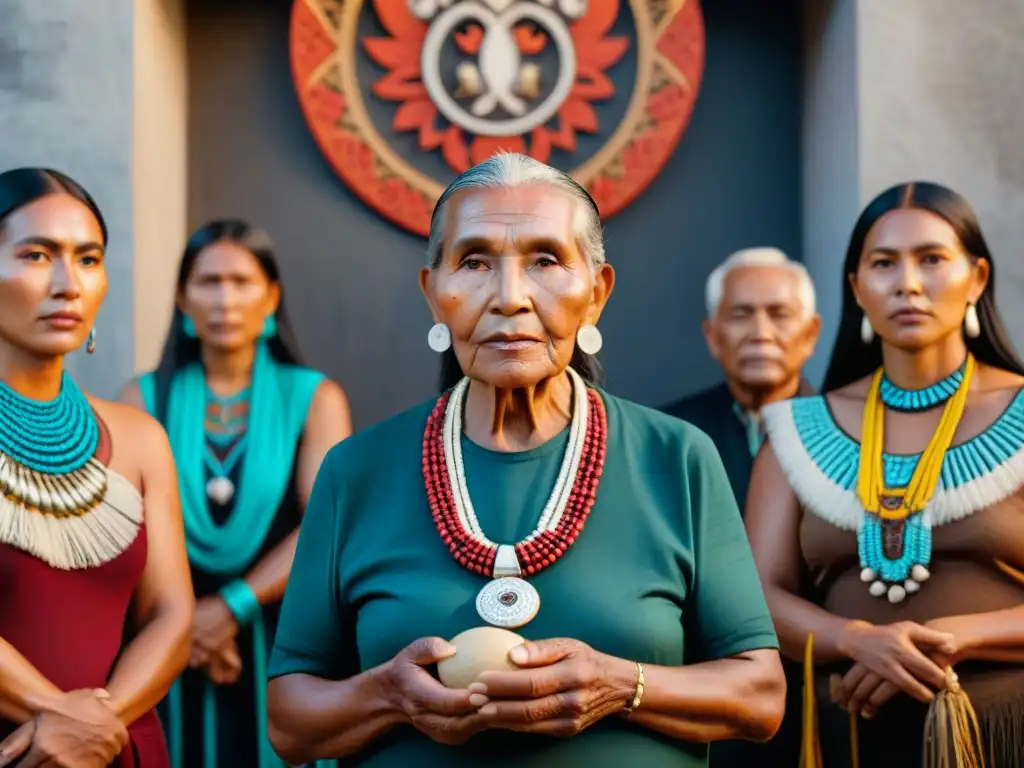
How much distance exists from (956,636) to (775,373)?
141 cm

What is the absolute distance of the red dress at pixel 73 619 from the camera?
10.1 feet

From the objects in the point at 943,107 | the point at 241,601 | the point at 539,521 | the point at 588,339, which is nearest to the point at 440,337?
the point at 588,339

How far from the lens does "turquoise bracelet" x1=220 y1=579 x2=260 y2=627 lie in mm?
4180

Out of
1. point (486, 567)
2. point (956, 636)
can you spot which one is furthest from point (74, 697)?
point (956, 636)

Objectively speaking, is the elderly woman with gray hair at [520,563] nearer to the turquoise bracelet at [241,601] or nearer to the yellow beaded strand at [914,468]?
the yellow beaded strand at [914,468]

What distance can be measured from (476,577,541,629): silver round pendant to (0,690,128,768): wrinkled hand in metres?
1.06

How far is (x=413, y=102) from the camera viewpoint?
5719 millimetres

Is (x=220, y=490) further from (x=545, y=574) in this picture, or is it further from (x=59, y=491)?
(x=545, y=574)

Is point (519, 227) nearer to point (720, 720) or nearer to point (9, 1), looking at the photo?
point (720, 720)

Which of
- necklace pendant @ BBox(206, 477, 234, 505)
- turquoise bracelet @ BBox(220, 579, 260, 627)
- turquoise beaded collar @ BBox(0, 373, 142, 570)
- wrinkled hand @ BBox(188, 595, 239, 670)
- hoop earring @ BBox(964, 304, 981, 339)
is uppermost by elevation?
hoop earring @ BBox(964, 304, 981, 339)

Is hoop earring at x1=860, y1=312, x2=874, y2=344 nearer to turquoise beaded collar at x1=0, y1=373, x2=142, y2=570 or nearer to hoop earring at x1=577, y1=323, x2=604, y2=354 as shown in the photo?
hoop earring at x1=577, y1=323, x2=604, y2=354

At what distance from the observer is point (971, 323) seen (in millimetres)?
3689

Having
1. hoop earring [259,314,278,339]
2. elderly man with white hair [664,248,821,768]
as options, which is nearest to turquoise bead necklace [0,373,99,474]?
hoop earring [259,314,278,339]

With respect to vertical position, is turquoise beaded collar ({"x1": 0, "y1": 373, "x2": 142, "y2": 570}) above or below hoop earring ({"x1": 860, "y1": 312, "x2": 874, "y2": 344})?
below
